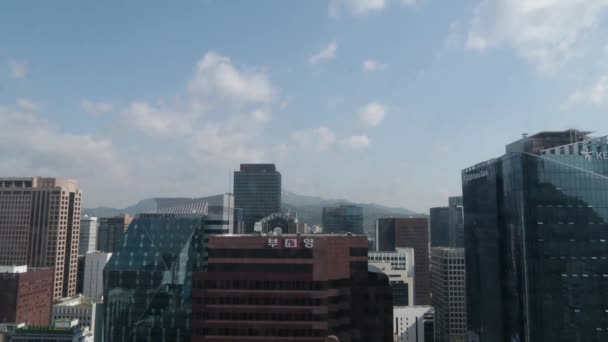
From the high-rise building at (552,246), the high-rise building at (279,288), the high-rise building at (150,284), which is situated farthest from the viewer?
the high-rise building at (150,284)

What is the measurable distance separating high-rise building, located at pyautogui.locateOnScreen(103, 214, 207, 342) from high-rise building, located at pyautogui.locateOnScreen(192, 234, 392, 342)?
46.8 meters

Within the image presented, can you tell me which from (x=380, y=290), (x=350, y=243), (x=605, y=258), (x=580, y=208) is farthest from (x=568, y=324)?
(x=350, y=243)

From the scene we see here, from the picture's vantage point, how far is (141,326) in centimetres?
15150

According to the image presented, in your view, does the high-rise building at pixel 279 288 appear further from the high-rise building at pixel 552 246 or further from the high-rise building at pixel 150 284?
the high-rise building at pixel 150 284

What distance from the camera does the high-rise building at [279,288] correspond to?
11025 centimetres

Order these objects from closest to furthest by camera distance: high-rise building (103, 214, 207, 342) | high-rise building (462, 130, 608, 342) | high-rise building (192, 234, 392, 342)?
high-rise building (462, 130, 608, 342), high-rise building (192, 234, 392, 342), high-rise building (103, 214, 207, 342)

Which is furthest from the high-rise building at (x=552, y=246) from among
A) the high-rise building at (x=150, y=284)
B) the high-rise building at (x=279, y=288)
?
the high-rise building at (x=150, y=284)

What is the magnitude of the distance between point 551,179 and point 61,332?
546 feet

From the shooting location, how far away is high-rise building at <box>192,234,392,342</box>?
362ft

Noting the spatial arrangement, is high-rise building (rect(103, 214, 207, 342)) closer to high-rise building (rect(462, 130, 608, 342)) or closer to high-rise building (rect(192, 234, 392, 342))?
high-rise building (rect(192, 234, 392, 342))

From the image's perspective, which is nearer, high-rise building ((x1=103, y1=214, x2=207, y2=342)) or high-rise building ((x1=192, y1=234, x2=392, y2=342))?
high-rise building ((x1=192, y1=234, x2=392, y2=342))

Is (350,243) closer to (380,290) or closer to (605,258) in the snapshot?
(380,290)

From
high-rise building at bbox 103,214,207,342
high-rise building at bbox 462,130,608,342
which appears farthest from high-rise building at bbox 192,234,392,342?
high-rise building at bbox 103,214,207,342

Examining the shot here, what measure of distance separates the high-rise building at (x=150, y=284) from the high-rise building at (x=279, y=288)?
1841 inches
